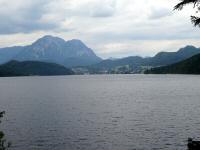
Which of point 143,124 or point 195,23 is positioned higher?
point 195,23

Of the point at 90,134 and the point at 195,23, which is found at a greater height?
the point at 195,23

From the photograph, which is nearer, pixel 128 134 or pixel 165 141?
pixel 165 141

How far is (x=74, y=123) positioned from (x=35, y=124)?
925 centimetres

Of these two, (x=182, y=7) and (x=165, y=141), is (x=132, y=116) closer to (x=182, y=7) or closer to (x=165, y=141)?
(x=165, y=141)

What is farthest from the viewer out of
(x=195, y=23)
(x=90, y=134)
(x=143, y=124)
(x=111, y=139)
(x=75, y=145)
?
(x=143, y=124)

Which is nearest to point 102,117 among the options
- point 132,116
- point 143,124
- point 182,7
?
point 132,116

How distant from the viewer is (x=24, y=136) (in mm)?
70125

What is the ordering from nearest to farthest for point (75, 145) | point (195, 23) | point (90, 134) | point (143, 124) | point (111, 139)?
point (195, 23)
point (75, 145)
point (111, 139)
point (90, 134)
point (143, 124)

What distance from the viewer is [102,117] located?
317 ft

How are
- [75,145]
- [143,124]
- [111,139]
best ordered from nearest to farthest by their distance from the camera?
[75,145] < [111,139] < [143,124]

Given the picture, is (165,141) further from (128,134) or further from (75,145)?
(75,145)

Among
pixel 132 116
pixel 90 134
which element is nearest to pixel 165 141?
pixel 90 134

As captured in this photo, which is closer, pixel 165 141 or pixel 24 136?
pixel 165 141

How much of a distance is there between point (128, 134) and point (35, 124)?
25309mm
